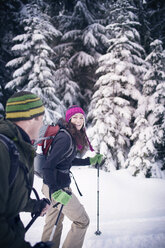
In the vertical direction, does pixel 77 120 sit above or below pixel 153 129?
above

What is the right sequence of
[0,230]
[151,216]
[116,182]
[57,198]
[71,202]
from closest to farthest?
[0,230] < [57,198] < [71,202] < [151,216] < [116,182]

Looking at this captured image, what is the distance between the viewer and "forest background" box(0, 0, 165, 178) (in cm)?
782

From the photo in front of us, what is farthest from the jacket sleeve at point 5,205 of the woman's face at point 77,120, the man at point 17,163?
the woman's face at point 77,120

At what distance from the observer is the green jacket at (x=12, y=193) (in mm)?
1161

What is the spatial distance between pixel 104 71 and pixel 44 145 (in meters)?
8.64

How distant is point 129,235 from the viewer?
3684mm

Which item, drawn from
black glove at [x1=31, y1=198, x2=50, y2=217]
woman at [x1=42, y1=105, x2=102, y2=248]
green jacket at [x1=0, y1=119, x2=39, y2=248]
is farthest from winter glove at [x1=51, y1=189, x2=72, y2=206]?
green jacket at [x1=0, y1=119, x2=39, y2=248]

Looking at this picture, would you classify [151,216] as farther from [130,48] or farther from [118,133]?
[130,48]

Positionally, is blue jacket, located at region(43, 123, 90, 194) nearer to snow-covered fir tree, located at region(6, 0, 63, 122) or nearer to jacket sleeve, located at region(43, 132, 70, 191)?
jacket sleeve, located at region(43, 132, 70, 191)

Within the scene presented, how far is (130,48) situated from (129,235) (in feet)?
30.0

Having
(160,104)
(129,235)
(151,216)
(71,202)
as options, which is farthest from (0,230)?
(160,104)

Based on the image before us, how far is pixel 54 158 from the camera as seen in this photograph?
97.3 inches

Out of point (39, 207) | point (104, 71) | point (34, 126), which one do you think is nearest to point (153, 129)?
point (104, 71)

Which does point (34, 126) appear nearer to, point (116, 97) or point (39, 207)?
point (39, 207)
